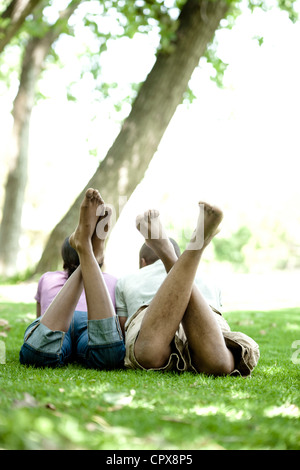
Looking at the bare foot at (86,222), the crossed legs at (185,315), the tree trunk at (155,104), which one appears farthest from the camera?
the tree trunk at (155,104)

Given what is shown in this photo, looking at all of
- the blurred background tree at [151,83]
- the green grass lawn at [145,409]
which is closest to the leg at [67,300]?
the green grass lawn at [145,409]

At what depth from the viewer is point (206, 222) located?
3016mm

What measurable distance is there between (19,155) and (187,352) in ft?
35.4

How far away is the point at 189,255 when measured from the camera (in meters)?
2.88

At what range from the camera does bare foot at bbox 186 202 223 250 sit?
9.71 feet

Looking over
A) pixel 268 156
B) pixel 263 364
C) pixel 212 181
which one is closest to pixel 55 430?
pixel 263 364

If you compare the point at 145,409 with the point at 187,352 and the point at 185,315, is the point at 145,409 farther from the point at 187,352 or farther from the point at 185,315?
the point at 187,352

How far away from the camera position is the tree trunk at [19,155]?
499 inches

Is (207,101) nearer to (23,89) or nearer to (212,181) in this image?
(23,89)

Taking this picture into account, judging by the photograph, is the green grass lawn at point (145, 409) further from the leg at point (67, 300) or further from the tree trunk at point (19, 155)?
the tree trunk at point (19, 155)

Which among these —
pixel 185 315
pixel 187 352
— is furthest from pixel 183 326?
pixel 187 352

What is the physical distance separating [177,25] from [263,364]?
6.91 meters

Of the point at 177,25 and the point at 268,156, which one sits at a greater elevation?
the point at 268,156

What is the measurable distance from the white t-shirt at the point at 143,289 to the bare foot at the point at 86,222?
545 mm
